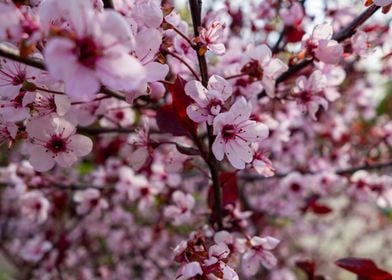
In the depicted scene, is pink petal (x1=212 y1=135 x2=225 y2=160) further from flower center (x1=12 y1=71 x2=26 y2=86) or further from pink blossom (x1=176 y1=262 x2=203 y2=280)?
flower center (x1=12 y1=71 x2=26 y2=86)

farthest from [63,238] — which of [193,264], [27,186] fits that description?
[193,264]

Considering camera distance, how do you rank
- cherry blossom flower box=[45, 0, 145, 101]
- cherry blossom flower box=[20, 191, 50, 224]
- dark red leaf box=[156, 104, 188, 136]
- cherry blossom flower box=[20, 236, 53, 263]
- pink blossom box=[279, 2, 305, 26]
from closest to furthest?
cherry blossom flower box=[45, 0, 145, 101] < dark red leaf box=[156, 104, 188, 136] < pink blossom box=[279, 2, 305, 26] < cherry blossom flower box=[20, 191, 50, 224] < cherry blossom flower box=[20, 236, 53, 263]

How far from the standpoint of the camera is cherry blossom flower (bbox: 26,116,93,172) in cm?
106

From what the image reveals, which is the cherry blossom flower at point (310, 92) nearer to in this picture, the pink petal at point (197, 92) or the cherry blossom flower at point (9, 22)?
the pink petal at point (197, 92)

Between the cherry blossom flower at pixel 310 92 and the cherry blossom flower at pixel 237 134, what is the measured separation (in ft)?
1.25

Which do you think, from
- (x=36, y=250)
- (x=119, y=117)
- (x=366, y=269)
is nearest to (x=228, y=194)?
(x=366, y=269)

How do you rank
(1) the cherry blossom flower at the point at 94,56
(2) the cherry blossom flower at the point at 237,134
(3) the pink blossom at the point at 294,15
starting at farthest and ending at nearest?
(3) the pink blossom at the point at 294,15, (2) the cherry blossom flower at the point at 237,134, (1) the cherry blossom flower at the point at 94,56

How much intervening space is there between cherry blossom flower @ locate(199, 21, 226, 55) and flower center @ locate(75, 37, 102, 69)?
0.40 meters

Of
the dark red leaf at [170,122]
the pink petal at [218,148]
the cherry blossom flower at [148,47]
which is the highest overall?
the cherry blossom flower at [148,47]

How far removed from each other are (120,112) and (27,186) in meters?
0.52

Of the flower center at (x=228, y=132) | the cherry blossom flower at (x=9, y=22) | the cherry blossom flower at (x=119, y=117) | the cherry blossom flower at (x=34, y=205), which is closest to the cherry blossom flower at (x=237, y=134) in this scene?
the flower center at (x=228, y=132)

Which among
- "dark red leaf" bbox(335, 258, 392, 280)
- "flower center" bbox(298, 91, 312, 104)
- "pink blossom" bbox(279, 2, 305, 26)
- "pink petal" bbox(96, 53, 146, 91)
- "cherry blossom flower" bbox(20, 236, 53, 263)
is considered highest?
"pink blossom" bbox(279, 2, 305, 26)

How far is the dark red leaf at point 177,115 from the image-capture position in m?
1.07

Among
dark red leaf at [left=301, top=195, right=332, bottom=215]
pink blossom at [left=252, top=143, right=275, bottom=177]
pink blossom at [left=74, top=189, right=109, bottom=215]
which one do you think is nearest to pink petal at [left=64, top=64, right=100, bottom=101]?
pink blossom at [left=252, top=143, right=275, bottom=177]
